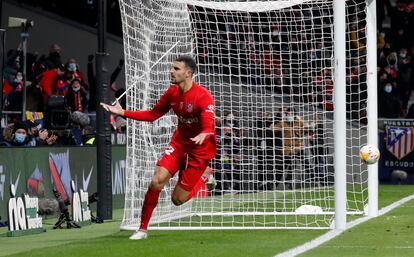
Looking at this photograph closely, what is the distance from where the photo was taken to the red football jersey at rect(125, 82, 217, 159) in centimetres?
1387

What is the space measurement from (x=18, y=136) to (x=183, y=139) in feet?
18.7

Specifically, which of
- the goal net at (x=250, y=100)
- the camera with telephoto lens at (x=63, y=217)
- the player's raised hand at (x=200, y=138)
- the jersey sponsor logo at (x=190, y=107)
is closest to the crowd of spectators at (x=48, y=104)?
the camera with telephoto lens at (x=63, y=217)

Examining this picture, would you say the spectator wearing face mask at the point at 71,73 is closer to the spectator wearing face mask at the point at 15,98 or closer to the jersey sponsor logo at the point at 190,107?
the spectator wearing face mask at the point at 15,98

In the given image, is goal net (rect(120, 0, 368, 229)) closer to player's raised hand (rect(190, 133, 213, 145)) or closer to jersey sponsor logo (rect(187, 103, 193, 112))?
jersey sponsor logo (rect(187, 103, 193, 112))

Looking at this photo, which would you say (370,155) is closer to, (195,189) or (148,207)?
(195,189)

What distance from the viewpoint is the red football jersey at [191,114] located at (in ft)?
45.5

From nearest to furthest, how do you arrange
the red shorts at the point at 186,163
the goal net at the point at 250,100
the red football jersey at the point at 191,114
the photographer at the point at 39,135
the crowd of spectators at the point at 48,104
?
the red football jersey at the point at 191,114, the red shorts at the point at 186,163, the goal net at the point at 250,100, the photographer at the point at 39,135, the crowd of spectators at the point at 48,104

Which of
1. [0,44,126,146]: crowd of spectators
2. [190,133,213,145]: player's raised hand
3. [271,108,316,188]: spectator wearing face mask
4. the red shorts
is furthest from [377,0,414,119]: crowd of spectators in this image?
[190,133,213,145]: player's raised hand

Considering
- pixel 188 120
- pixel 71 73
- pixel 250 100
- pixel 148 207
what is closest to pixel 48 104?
pixel 250 100

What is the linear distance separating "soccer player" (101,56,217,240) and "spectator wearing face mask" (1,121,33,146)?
5.43 m

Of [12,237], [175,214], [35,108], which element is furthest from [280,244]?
[35,108]

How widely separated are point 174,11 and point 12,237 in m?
4.57

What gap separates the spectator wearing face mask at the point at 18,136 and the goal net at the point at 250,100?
7.93 ft

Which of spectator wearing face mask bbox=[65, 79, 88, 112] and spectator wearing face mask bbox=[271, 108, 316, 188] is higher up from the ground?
spectator wearing face mask bbox=[65, 79, 88, 112]
